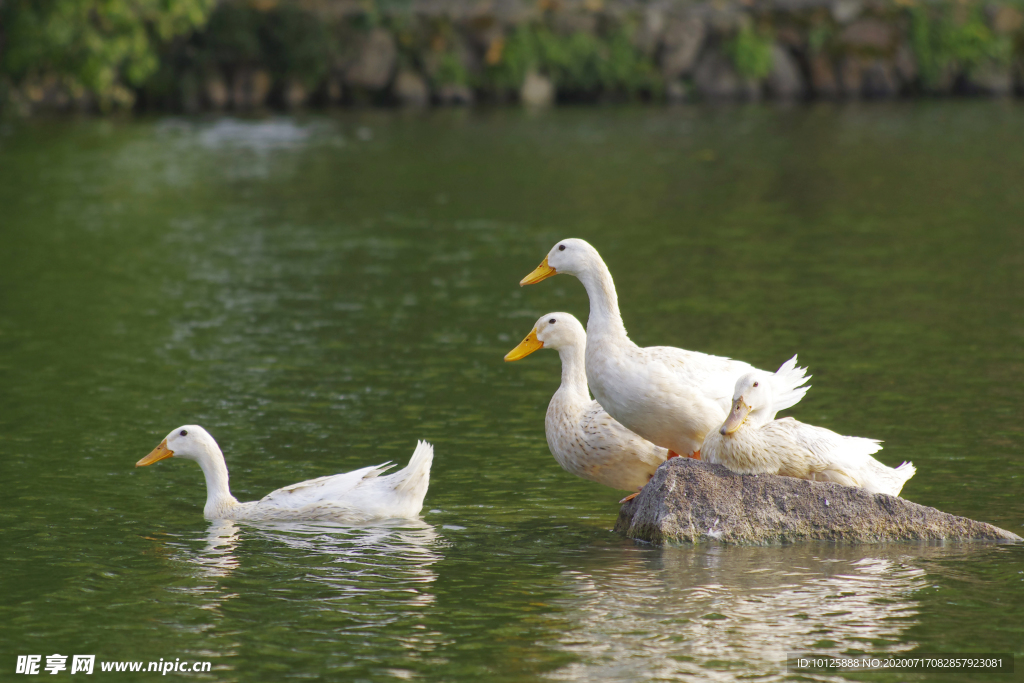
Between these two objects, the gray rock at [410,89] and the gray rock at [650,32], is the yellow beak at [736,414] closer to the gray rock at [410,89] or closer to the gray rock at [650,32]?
the gray rock at [410,89]

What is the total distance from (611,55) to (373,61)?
7.87 m

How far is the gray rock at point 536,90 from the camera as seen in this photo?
46.5 m

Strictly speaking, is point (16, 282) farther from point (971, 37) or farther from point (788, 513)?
point (971, 37)

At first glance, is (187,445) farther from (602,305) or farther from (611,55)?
(611,55)

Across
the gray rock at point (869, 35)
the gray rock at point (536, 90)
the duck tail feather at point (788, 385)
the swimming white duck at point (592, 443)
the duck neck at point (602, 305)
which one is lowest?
the swimming white duck at point (592, 443)

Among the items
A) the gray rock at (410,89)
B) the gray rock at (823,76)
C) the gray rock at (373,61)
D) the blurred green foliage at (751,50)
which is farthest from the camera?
the gray rock at (823,76)

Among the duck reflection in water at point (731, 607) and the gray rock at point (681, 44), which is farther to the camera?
the gray rock at point (681, 44)

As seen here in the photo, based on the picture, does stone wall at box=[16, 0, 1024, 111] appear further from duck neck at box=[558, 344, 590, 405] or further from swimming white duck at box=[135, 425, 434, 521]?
swimming white duck at box=[135, 425, 434, 521]

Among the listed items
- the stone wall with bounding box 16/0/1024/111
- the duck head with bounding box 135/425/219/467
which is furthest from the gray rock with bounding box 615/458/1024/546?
the stone wall with bounding box 16/0/1024/111

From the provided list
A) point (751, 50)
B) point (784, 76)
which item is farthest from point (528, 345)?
point (784, 76)

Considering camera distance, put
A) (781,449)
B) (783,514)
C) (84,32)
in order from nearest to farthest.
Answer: (783,514) → (781,449) → (84,32)

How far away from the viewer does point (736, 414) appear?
8836 millimetres

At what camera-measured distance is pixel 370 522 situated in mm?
9742

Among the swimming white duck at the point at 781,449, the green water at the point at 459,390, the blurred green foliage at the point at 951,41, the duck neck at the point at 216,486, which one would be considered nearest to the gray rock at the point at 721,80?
the blurred green foliage at the point at 951,41
